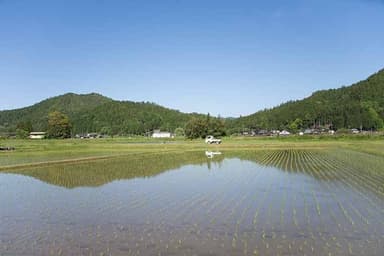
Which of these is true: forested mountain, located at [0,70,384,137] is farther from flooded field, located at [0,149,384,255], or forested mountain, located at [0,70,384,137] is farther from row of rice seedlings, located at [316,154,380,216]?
flooded field, located at [0,149,384,255]

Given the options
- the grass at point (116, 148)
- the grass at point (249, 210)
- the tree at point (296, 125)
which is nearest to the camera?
the grass at point (249, 210)

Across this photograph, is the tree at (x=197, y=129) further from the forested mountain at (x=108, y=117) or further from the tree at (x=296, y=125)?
the forested mountain at (x=108, y=117)

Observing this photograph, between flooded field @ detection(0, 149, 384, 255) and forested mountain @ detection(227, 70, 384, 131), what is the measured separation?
86.3m

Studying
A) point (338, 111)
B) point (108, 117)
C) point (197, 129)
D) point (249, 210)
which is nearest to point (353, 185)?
point (249, 210)

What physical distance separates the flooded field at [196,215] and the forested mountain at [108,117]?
305ft

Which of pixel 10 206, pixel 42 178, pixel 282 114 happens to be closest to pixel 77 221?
pixel 10 206

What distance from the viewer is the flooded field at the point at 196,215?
22.5 ft

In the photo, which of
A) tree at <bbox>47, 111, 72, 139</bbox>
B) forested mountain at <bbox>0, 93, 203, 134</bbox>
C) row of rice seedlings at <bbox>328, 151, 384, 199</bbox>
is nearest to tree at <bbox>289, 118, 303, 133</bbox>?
forested mountain at <bbox>0, 93, 203, 134</bbox>

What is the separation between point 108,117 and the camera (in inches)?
5118

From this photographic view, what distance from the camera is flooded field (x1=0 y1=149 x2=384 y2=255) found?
6.86 m

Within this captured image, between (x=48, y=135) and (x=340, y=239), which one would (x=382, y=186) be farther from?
(x=48, y=135)

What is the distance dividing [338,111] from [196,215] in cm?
10340

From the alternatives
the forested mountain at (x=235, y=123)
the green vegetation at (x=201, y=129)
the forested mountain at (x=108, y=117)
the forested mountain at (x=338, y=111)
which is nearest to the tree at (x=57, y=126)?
the forested mountain at (x=235, y=123)

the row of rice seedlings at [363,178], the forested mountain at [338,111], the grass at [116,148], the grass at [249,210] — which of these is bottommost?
the grass at [249,210]
